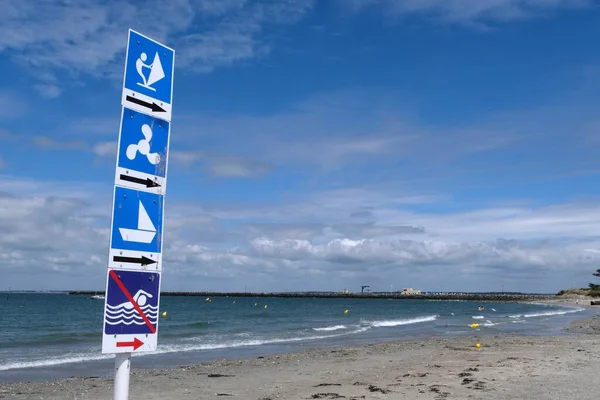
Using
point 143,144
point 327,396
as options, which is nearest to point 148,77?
point 143,144

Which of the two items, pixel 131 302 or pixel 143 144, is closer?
pixel 131 302

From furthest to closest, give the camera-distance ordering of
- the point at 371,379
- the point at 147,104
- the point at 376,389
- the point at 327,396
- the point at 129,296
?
1. the point at 371,379
2. the point at 376,389
3. the point at 327,396
4. the point at 147,104
5. the point at 129,296

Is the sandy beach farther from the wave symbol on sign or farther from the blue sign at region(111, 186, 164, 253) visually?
the blue sign at region(111, 186, 164, 253)

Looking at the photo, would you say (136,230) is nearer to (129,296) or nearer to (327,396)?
(129,296)

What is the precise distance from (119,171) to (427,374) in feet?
46.4

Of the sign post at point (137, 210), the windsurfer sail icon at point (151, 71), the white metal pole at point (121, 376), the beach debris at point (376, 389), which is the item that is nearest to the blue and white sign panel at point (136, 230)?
the sign post at point (137, 210)

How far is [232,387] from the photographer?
49.7 feet

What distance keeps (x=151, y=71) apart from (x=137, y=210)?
0.92 m

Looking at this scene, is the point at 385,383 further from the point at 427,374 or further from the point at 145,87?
the point at 145,87

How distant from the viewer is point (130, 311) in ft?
12.0

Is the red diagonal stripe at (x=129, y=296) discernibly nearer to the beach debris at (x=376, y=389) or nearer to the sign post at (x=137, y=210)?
the sign post at (x=137, y=210)

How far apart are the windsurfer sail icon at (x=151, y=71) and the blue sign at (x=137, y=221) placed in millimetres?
716

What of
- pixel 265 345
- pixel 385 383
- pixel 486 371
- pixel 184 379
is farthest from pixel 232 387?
pixel 265 345

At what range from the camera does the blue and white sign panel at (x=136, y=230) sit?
11.8 feet
